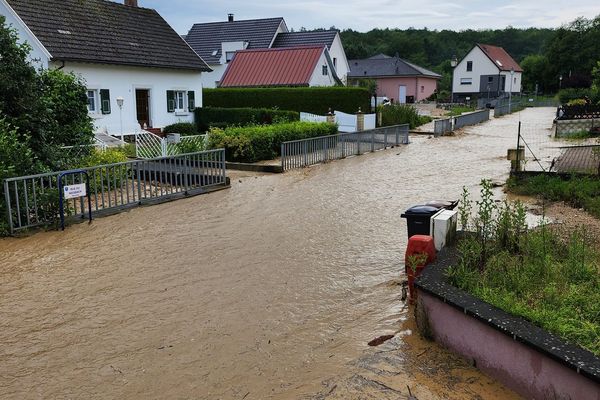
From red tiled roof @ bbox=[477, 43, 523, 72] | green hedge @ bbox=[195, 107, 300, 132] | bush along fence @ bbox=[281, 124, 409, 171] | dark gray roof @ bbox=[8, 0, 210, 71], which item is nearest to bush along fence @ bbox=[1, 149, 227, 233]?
bush along fence @ bbox=[281, 124, 409, 171]

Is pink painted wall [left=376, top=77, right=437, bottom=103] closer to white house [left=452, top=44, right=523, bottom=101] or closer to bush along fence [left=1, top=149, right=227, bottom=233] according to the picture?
white house [left=452, top=44, right=523, bottom=101]

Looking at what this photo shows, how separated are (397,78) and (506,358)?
64.7m

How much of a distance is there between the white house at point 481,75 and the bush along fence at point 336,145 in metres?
50.0

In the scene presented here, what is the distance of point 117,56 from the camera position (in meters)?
24.8

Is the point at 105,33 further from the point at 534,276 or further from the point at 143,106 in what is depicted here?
the point at 534,276

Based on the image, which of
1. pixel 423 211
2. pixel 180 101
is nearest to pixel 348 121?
pixel 180 101

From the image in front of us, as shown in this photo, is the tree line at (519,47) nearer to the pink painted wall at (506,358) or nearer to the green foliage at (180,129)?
the green foliage at (180,129)

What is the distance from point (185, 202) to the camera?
13305 mm

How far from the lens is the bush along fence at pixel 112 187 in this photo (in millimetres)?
10188

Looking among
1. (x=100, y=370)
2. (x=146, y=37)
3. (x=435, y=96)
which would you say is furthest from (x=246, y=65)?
(x=435, y=96)

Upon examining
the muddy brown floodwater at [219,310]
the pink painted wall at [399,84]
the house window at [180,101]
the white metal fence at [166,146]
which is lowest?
the muddy brown floodwater at [219,310]

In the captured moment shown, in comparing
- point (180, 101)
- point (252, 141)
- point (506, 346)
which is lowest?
point (506, 346)


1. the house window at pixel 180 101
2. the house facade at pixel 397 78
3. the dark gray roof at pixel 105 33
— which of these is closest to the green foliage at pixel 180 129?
the house window at pixel 180 101

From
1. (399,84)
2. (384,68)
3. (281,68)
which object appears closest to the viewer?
(281,68)
